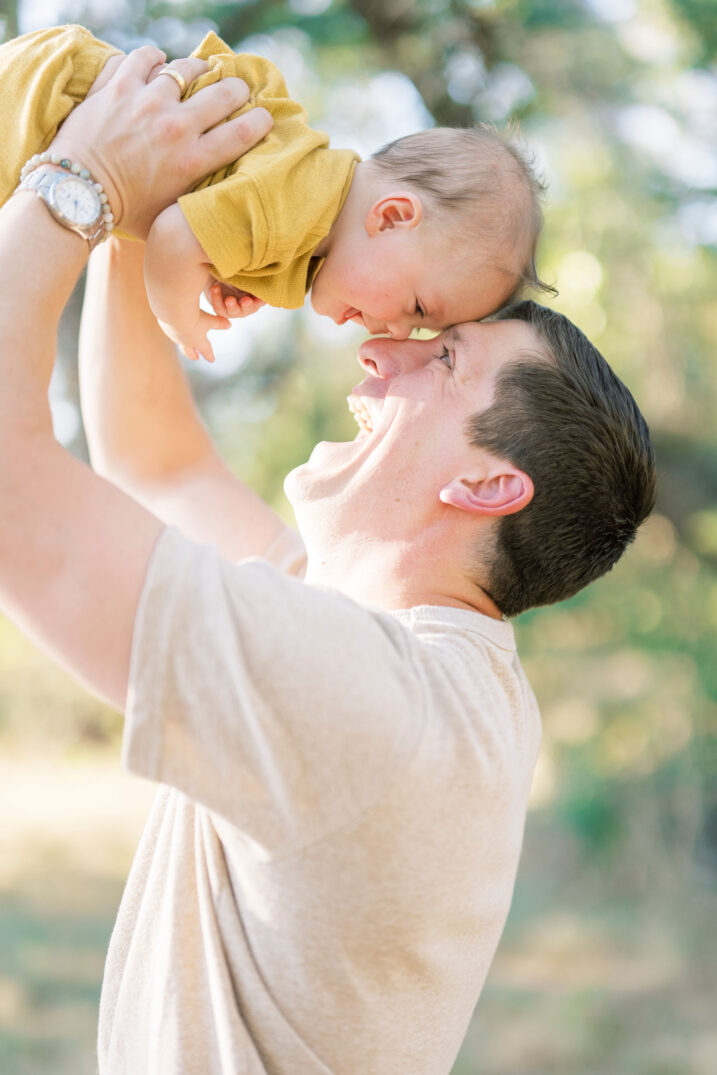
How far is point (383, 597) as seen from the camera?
1400mm

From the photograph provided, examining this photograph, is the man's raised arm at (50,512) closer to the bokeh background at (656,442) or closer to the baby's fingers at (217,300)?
the baby's fingers at (217,300)

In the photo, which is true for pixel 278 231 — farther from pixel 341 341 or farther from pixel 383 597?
pixel 341 341

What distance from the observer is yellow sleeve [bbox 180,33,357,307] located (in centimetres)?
132

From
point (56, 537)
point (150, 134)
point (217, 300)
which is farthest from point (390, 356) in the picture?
point (56, 537)

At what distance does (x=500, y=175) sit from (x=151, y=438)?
28.5 inches

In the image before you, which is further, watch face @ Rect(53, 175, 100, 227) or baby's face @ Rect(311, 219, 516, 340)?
baby's face @ Rect(311, 219, 516, 340)

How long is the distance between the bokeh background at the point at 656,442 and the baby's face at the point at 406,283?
142 centimetres

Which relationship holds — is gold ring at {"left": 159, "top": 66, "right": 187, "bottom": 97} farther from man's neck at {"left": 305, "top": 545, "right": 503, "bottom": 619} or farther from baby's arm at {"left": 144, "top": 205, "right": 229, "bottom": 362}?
man's neck at {"left": 305, "top": 545, "right": 503, "bottom": 619}

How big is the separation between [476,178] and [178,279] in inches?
19.6

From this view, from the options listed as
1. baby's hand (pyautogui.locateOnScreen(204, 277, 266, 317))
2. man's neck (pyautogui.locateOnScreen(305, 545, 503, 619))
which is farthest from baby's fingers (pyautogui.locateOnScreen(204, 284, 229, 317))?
man's neck (pyautogui.locateOnScreen(305, 545, 503, 619))

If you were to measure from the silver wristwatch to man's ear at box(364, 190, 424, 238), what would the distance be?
0.45 meters

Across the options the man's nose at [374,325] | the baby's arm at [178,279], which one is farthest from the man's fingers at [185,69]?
the man's nose at [374,325]

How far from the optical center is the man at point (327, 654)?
103 cm

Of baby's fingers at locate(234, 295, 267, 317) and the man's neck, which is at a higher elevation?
baby's fingers at locate(234, 295, 267, 317)
